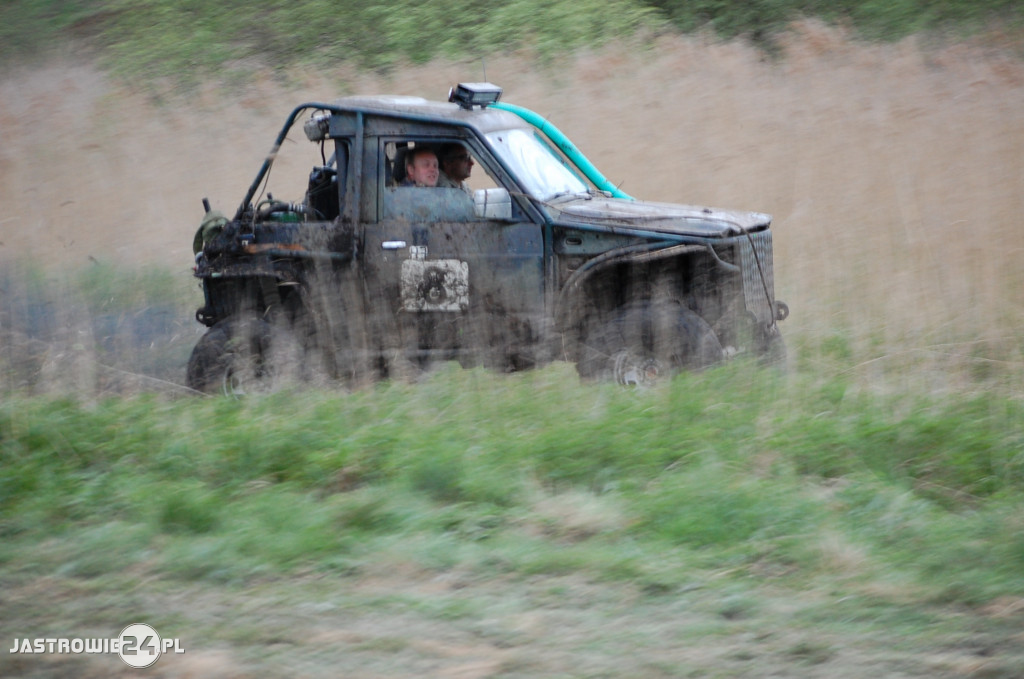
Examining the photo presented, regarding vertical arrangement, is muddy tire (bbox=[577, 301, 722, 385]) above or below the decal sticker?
below

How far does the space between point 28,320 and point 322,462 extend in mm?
4197

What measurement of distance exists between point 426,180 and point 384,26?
10.5 metres

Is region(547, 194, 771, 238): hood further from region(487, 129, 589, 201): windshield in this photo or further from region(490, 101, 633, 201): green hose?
region(490, 101, 633, 201): green hose

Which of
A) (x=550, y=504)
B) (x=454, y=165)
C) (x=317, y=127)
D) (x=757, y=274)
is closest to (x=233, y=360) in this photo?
(x=317, y=127)

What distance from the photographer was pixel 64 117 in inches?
657

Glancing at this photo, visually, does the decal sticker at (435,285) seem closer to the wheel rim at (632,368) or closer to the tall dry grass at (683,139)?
the wheel rim at (632,368)

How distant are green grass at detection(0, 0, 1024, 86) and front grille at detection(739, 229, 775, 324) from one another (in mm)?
9439

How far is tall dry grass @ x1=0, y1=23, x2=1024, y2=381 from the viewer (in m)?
12.6

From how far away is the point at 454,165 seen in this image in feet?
23.0

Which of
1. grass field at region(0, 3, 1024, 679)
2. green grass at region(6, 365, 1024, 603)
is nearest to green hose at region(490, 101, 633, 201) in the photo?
grass field at region(0, 3, 1024, 679)

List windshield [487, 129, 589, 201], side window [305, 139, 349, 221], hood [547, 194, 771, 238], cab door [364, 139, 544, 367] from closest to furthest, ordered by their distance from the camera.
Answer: hood [547, 194, 771, 238]
cab door [364, 139, 544, 367]
windshield [487, 129, 589, 201]
side window [305, 139, 349, 221]

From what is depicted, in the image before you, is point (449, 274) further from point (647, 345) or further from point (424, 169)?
point (647, 345)

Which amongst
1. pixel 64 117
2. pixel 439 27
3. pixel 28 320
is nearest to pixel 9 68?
pixel 64 117

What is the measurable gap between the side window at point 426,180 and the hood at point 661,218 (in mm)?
566
